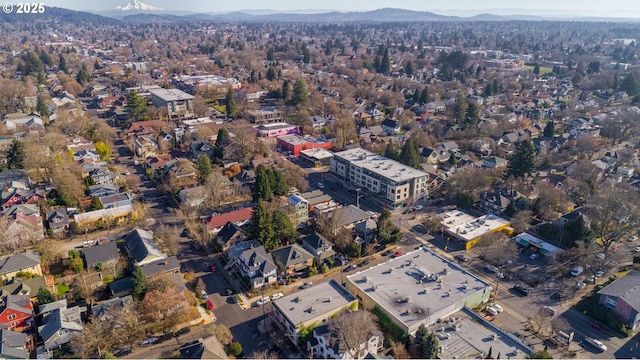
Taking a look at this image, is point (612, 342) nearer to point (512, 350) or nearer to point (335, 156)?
point (512, 350)

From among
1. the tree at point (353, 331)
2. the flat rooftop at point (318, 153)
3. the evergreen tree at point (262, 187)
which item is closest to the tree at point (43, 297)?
the evergreen tree at point (262, 187)

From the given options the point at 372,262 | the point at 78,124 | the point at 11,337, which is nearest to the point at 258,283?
the point at 372,262

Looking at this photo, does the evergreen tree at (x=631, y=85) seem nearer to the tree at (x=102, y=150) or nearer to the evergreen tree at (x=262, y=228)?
the evergreen tree at (x=262, y=228)

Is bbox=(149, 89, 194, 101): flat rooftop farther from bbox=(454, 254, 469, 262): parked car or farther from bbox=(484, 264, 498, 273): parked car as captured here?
bbox=(484, 264, 498, 273): parked car

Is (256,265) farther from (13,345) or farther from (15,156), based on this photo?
(15,156)

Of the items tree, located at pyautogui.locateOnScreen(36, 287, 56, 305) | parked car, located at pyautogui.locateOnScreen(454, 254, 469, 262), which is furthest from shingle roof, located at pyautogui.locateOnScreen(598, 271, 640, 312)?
tree, located at pyautogui.locateOnScreen(36, 287, 56, 305)

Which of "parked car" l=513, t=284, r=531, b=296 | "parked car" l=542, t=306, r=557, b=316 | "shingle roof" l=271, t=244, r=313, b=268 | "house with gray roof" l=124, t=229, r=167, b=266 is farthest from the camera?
"shingle roof" l=271, t=244, r=313, b=268
